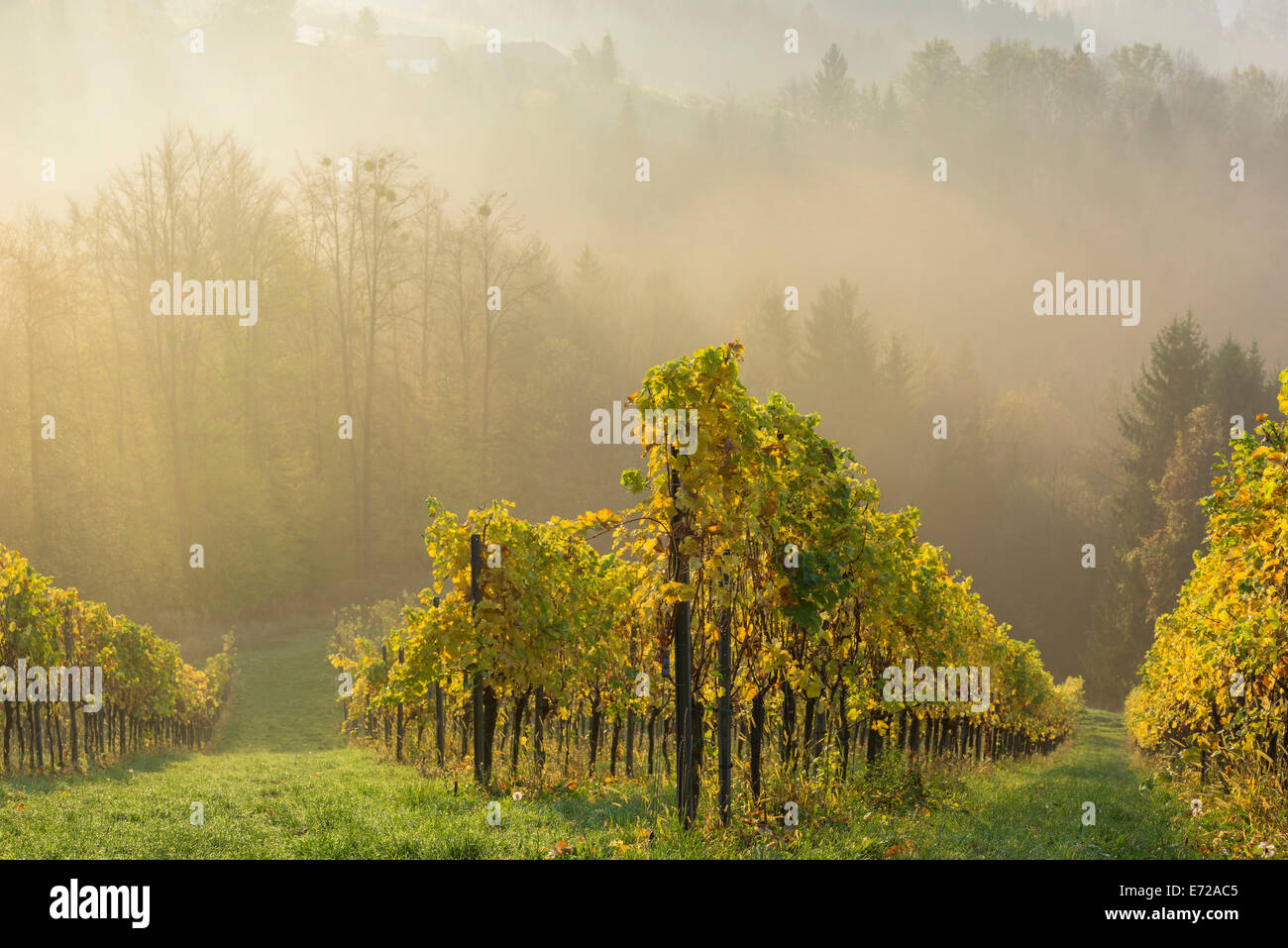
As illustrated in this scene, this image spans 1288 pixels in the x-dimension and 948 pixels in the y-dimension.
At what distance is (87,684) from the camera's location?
56.3 ft

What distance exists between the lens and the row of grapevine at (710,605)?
695 centimetres

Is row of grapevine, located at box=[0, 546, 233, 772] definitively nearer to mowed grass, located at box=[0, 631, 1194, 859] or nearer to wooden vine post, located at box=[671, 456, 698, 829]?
mowed grass, located at box=[0, 631, 1194, 859]

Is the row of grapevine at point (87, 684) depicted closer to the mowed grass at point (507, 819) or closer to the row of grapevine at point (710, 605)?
the mowed grass at point (507, 819)

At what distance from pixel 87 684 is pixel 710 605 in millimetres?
16017

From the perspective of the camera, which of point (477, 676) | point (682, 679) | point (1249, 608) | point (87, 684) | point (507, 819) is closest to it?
point (682, 679)

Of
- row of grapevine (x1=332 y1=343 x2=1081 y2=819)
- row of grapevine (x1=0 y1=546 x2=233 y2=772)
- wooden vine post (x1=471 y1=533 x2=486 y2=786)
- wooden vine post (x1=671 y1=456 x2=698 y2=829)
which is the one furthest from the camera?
row of grapevine (x1=0 y1=546 x2=233 y2=772)

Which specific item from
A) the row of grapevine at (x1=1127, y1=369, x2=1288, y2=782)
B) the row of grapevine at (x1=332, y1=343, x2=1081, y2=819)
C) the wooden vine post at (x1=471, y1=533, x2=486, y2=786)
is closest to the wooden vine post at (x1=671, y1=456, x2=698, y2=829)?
the row of grapevine at (x1=332, y1=343, x2=1081, y2=819)

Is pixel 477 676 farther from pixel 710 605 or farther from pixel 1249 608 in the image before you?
pixel 1249 608

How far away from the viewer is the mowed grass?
6.83 m

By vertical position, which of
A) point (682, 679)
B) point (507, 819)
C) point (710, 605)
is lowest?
point (507, 819)

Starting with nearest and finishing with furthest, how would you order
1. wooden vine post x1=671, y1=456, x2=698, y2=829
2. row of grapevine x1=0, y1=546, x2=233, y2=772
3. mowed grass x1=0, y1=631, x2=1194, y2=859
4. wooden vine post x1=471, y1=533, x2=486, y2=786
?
wooden vine post x1=671, y1=456, x2=698, y2=829, mowed grass x1=0, y1=631, x2=1194, y2=859, wooden vine post x1=471, y1=533, x2=486, y2=786, row of grapevine x1=0, y1=546, x2=233, y2=772

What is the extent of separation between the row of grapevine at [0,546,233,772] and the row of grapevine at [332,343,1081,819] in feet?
20.3

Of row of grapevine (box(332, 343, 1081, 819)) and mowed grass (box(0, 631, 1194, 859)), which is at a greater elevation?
row of grapevine (box(332, 343, 1081, 819))

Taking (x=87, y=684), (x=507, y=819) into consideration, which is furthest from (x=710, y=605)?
(x=87, y=684)
